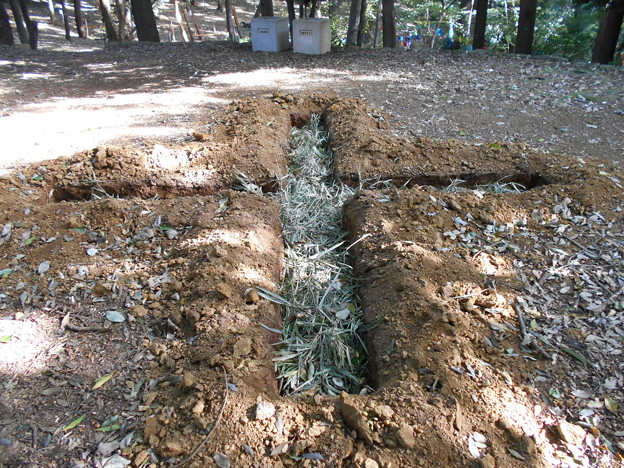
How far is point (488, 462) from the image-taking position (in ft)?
5.28

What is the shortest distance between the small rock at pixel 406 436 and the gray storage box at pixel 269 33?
26.0 feet

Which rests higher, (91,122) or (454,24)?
(454,24)

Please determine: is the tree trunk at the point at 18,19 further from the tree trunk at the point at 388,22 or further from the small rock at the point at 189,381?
the small rock at the point at 189,381

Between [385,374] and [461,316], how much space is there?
0.52 meters

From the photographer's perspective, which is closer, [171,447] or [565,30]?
[171,447]

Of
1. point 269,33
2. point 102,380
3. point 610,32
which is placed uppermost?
point 269,33

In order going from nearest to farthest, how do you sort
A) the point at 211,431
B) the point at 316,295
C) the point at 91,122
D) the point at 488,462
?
the point at 488,462
the point at 211,431
the point at 316,295
the point at 91,122

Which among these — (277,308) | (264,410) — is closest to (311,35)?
(277,308)

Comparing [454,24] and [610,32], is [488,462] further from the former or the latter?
[454,24]

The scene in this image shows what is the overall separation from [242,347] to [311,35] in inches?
284

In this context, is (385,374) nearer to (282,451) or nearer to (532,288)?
(282,451)

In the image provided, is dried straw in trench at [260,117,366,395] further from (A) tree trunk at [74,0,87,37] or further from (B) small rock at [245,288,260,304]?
(A) tree trunk at [74,0,87,37]

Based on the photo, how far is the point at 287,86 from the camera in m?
6.14

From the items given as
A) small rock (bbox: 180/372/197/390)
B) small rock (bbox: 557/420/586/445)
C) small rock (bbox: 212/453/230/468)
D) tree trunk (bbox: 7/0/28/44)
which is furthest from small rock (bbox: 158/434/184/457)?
tree trunk (bbox: 7/0/28/44)
